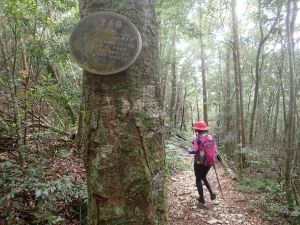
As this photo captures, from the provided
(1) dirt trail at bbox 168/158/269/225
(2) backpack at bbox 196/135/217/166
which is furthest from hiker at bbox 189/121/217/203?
(1) dirt trail at bbox 168/158/269/225

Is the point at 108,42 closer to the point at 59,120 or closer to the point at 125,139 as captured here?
the point at 125,139

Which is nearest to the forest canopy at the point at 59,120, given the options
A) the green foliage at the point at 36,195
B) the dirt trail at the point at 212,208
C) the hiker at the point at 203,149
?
the green foliage at the point at 36,195

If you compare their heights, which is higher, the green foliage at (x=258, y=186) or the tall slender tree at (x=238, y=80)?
the tall slender tree at (x=238, y=80)

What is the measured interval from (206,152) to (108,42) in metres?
4.33

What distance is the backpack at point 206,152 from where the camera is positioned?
5.91 meters

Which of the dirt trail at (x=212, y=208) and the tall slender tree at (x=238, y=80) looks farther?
the tall slender tree at (x=238, y=80)

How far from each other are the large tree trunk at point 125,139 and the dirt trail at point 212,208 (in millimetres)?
3538

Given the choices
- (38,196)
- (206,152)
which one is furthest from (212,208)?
(38,196)

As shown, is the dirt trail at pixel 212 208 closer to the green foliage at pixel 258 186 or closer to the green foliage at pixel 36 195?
the green foliage at pixel 258 186

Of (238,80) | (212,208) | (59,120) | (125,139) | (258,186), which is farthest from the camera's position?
(238,80)

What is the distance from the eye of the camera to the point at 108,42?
2.11 m

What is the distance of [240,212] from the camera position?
6.17 metres

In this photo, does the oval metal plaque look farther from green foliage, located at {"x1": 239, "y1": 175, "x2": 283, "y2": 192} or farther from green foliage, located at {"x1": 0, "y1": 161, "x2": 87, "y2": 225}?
green foliage, located at {"x1": 239, "y1": 175, "x2": 283, "y2": 192}

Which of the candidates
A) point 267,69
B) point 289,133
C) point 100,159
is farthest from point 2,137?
point 267,69
